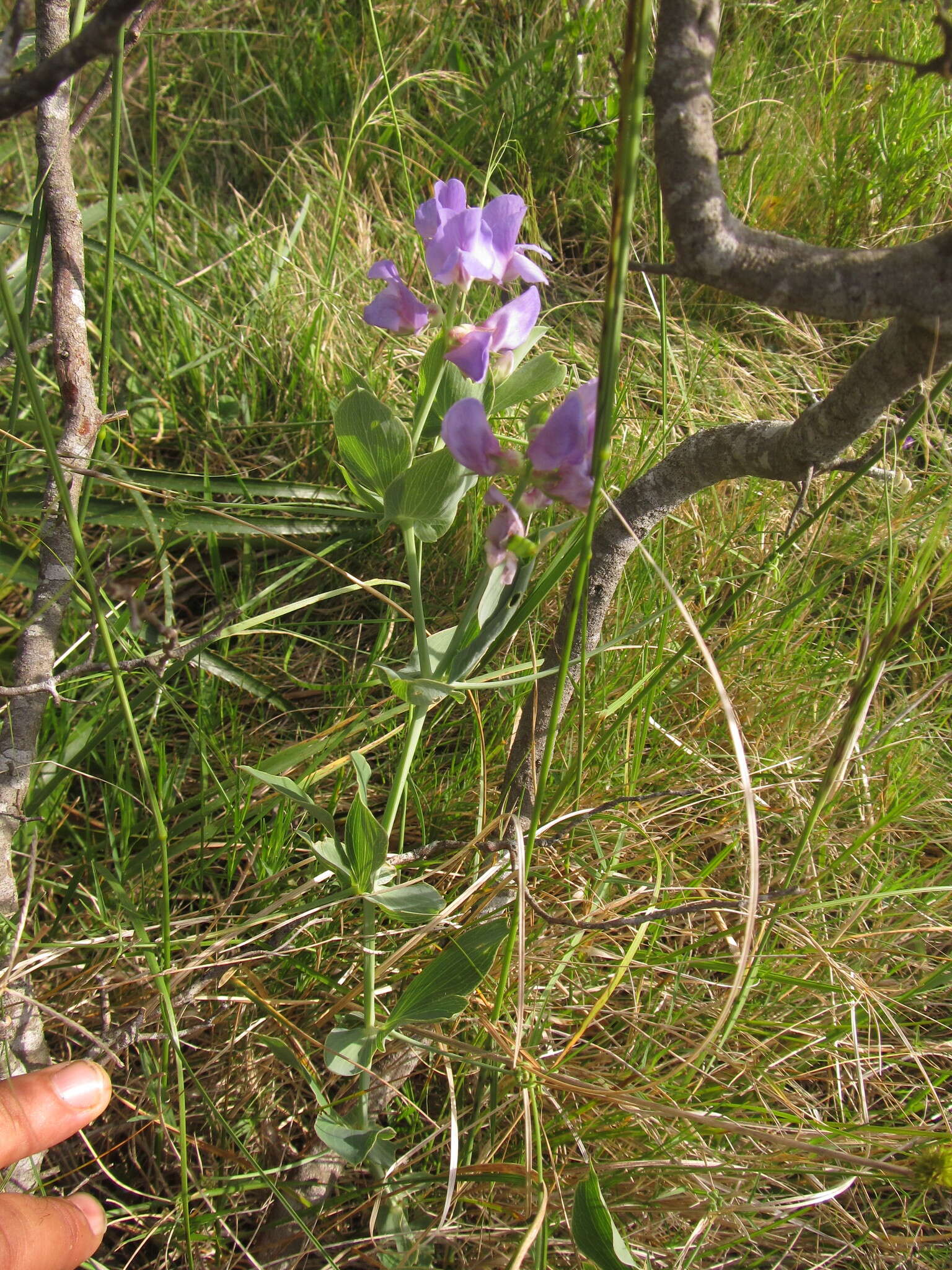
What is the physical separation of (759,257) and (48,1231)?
0.93 metres

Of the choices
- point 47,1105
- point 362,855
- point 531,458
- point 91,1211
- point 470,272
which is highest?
point 470,272

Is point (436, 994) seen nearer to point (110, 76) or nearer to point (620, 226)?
point (620, 226)

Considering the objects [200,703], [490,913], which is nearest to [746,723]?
[490,913]

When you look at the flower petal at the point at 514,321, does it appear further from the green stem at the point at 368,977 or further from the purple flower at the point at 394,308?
the green stem at the point at 368,977

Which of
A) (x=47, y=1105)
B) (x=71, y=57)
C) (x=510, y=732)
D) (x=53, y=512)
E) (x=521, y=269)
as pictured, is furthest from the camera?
(x=510, y=732)

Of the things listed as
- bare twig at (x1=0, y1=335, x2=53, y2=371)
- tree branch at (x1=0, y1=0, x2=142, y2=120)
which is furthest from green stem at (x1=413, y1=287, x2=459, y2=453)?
bare twig at (x1=0, y1=335, x2=53, y2=371)

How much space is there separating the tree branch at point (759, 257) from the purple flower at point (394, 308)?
20 centimetres

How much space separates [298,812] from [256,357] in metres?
0.76

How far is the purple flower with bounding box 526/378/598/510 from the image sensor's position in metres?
0.54

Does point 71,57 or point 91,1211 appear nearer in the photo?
point 71,57

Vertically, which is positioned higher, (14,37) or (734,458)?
(14,37)

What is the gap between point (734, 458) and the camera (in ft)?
2.56

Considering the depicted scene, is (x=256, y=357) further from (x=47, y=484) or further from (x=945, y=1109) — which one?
(x=945, y=1109)

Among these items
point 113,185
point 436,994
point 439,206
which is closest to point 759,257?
point 439,206
